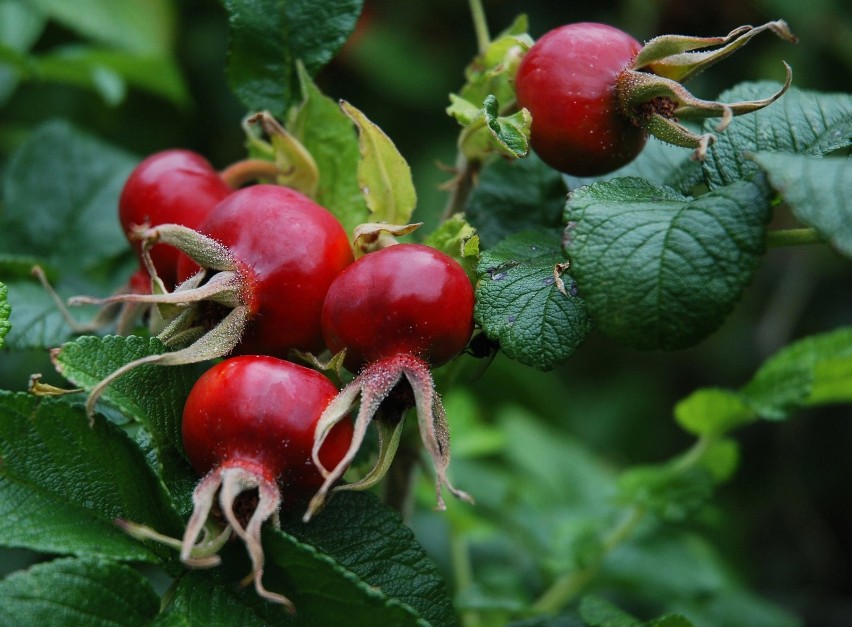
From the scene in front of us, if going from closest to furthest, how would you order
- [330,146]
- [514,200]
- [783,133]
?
[783,133] → [330,146] → [514,200]

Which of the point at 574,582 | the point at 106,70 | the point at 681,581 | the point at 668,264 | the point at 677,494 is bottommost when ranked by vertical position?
the point at 681,581

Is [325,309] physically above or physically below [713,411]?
above

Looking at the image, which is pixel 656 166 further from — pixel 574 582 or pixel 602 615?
pixel 574 582

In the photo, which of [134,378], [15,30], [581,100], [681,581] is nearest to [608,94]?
[581,100]

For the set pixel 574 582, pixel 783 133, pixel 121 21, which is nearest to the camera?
pixel 783 133

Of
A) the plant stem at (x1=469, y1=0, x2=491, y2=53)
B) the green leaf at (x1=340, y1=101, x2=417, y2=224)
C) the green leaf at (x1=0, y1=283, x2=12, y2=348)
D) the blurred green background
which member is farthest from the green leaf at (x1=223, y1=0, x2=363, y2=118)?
the blurred green background

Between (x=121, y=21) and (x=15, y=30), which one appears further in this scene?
(x=121, y=21)
